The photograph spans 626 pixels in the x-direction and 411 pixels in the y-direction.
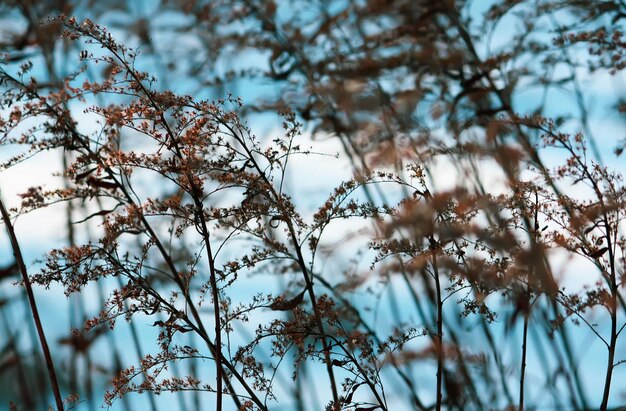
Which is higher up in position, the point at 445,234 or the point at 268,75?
the point at 268,75

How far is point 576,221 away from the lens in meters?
1.75

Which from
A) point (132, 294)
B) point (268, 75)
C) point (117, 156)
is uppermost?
point (268, 75)

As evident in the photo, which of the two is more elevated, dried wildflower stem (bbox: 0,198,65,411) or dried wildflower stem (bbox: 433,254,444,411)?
dried wildflower stem (bbox: 0,198,65,411)

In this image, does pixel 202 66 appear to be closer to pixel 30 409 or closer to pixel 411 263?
pixel 30 409

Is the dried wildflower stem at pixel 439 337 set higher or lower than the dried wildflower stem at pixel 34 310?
lower

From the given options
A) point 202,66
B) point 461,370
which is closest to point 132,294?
point 461,370

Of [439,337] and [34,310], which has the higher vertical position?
[34,310]

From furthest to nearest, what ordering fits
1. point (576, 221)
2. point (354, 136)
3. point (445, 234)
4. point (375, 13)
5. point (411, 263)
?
point (375, 13) → point (354, 136) → point (576, 221) → point (411, 263) → point (445, 234)

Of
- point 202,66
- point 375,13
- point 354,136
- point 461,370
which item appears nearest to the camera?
point 461,370

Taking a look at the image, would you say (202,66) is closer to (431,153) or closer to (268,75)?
(268,75)

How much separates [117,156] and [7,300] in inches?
57.2

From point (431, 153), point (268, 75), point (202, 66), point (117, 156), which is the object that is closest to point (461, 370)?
point (431, 153)

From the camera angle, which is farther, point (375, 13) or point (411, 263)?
point (375, 13)

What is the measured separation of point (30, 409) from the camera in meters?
2.69
